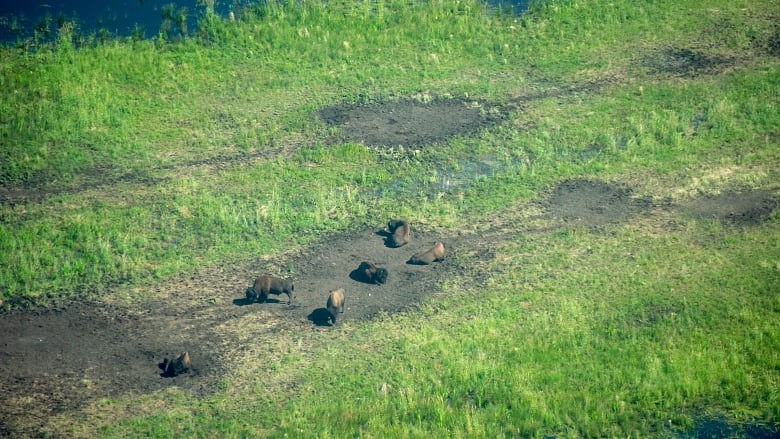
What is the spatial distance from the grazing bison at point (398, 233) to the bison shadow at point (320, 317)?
2065 millimetres

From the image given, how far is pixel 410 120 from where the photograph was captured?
891 inches

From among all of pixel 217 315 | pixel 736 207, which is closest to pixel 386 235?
pixel 217 315

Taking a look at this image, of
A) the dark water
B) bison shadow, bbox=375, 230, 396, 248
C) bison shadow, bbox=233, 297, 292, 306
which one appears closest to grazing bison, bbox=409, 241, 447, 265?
bison shadow, bbox=375, 230, 396, 248

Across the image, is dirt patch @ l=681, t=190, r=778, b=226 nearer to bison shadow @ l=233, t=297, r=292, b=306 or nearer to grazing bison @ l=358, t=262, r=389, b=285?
grazing bison @ l=358, t=262, r=389, b=285

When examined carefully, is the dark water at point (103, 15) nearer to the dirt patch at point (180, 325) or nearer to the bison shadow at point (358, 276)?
the dirt patch at point (180, 325)

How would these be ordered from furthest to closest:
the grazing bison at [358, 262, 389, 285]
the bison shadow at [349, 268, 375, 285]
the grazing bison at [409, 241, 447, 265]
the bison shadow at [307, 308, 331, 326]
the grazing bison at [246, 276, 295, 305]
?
the grazing bison at [409, 241, 447, 265], the bison shadow at [349, 268, 375, 285], the grazing bison at [358, 262, 389, 285], the grazing bison at [246, 276, 295, 305], the bison shadow at [307, 308, 331, 326]

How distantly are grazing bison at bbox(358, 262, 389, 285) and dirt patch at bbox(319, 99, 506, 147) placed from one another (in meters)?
4.42

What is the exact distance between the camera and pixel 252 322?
17125mm

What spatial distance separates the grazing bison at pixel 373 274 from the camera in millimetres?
17906

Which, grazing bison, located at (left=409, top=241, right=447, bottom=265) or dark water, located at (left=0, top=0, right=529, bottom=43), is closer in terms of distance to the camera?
grazing bison, located at (left=409, top=241, right=447, bottom=265)

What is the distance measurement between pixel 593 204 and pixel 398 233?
11.7 feet

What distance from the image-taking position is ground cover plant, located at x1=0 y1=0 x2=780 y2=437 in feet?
50.9

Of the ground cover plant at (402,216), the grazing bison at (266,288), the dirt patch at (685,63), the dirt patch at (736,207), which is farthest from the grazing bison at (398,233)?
the dirt patch at (685,63)

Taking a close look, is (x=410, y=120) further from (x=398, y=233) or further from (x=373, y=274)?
(x=373, y=274)
